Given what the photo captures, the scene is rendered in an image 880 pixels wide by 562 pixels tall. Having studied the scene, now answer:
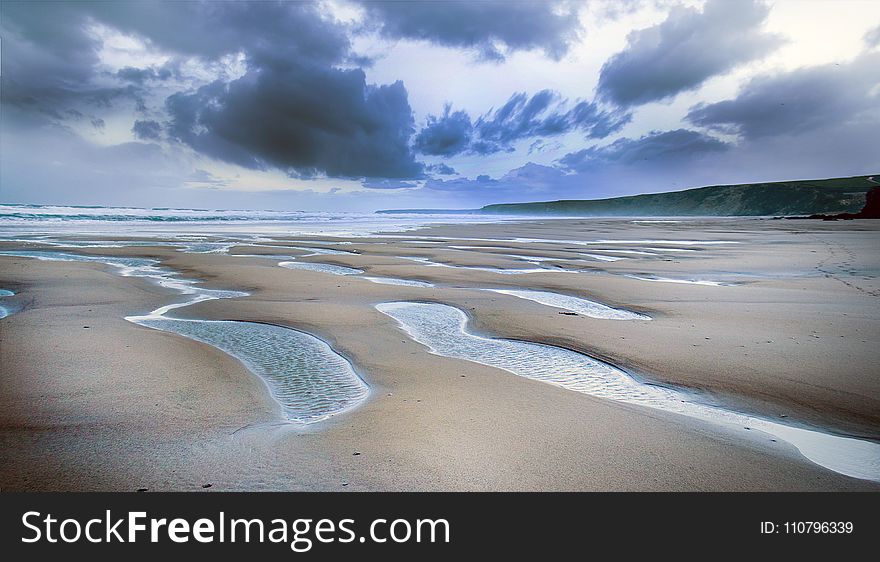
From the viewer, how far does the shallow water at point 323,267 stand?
37.8 ft

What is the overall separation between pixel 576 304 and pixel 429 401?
475 centimetres

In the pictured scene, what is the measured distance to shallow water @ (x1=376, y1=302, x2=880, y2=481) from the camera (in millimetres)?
2906

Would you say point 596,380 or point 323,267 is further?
point 323,267

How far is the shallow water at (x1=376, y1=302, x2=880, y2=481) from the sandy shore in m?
0.17

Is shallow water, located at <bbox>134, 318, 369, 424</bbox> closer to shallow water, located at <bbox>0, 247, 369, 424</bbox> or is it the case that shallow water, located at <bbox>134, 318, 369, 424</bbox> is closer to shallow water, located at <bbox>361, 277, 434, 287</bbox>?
shallow water, located at <bbox>0, 247, 369, 424</bbox>

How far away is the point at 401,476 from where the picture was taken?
2.52m

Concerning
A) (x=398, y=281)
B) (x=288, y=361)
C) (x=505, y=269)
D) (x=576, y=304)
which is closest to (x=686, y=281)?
(x=576, y=304)

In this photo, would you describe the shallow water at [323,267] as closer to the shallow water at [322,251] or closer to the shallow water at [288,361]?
the shallow water at [322,251]

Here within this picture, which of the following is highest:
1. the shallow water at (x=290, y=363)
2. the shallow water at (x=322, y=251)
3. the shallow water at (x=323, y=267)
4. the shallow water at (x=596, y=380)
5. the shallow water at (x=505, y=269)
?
the shallow water at (x=322, y=251)

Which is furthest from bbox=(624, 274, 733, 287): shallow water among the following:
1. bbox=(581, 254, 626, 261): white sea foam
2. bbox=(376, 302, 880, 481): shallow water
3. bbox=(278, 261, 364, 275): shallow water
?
bbox=(278, 261, 364, 275): shallow water

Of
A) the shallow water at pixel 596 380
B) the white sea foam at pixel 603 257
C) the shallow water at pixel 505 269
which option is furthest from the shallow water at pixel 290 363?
the white sea foam at pixel 603 257

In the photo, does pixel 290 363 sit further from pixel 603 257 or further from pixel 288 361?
pixel 603 257

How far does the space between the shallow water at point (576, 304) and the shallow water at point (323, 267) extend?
4.21 m

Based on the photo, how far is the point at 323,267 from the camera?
12.5 metres
